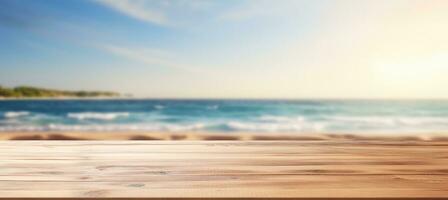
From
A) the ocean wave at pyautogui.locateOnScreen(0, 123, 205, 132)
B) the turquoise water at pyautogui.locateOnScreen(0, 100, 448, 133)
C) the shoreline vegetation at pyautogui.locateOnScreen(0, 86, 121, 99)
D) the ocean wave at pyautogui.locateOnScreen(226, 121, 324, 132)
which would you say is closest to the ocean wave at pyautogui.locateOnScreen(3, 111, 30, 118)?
the turquoise water at pyautogui.locateOnScreen(0, 100, 448, 133)

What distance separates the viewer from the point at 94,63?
1498 centimetres

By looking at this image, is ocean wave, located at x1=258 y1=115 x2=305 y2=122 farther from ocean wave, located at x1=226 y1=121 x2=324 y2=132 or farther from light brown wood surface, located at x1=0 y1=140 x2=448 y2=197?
light brown wood surface, located at x1=0 y1=140 x2=448 y2=197

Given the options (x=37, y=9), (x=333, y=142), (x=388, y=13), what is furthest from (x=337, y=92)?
(x=333, y=142)

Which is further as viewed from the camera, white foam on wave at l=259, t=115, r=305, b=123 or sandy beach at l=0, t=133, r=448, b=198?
white foam on wave at l=259, t=115, r=305, b=123

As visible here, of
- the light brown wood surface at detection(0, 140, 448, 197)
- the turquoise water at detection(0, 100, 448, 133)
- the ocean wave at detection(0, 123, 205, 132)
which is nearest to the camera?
the light brown wood surface at detection(0, 140, 448, 197)

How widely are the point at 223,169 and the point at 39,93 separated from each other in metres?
14.7

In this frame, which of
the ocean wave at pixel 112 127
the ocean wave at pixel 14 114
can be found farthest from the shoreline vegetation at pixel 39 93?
the ocean wave at pixel 112 127

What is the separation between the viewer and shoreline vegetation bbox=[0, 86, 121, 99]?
14.6 meters

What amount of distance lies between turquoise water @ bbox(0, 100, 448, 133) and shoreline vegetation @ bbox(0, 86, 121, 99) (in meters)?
0.33

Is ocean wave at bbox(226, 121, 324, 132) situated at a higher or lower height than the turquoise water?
lower

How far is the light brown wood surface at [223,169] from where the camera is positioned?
84 cm

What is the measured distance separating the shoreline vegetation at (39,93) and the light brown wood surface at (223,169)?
13509 mm

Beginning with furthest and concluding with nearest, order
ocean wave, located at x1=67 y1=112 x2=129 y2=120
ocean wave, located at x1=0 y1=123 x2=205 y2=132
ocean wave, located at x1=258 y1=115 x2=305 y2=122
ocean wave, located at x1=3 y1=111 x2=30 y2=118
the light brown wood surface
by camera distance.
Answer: ocean wave, located at x1=3 y1=111 x2=30 y2=118 → ocean wave, located at x1=67 y1=112 x2=129 y2=120 → ocean wave, located at x1=258 y1=115 x2=305 y2=122 → ocean wave, located at x1=0 y1=123 x2=205 y2=132 → the light brown wood surface

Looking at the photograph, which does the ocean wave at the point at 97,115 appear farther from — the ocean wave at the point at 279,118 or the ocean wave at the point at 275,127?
the ocean wave at the point at 279,118
